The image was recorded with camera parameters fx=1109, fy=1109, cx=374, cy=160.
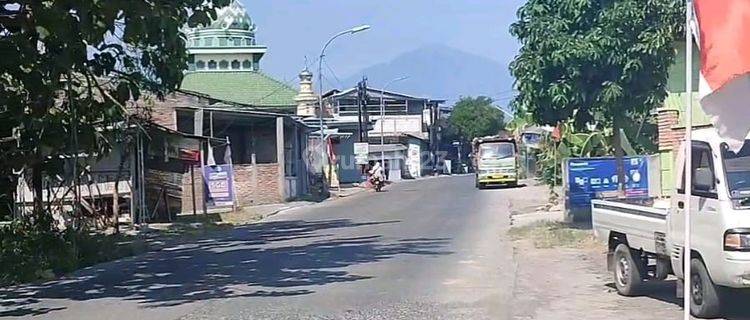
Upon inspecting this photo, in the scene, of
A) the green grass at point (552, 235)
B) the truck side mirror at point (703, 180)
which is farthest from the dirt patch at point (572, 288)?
the truck side mirror at point (703, 180)

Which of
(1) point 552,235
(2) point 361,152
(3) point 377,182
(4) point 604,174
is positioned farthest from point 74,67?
(2) point 361,152

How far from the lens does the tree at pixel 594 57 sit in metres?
20.9

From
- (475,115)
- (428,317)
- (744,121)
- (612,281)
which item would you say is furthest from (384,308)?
(475,115)

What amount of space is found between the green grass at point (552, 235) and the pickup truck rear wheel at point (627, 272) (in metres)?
6.86

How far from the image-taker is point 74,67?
17438 mm

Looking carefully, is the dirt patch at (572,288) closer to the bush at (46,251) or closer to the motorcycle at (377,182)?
the bush at (46,251)

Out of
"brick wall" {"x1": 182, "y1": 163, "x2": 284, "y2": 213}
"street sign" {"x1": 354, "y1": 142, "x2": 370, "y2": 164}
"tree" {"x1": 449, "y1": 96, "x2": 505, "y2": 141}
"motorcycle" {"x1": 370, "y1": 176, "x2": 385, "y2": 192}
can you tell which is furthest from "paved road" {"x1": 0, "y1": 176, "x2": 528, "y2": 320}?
"tree" {"x1": 449, "y1": 96, "x2": 505, "y2": 141}

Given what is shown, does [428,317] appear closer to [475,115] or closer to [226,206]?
[226,206]

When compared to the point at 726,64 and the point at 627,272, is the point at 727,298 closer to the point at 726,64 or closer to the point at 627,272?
the point at 627,272

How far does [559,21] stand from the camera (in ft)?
71.2

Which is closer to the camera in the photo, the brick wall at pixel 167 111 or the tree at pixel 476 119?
the brick wall at pixel 167 111

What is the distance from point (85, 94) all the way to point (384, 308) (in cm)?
1084

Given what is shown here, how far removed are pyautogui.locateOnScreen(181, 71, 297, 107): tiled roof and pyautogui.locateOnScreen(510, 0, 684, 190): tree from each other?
107 feet

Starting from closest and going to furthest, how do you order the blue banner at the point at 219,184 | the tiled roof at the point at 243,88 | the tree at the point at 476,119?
the blue banner at the point at 219,184
the tiled roof at the point at 243,88
the tree at the point at 476,119
